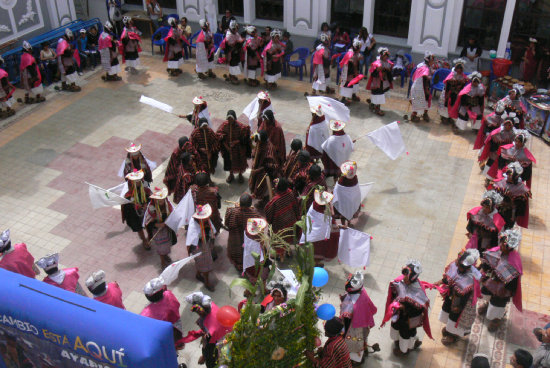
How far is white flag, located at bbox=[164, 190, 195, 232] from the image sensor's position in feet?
29.6

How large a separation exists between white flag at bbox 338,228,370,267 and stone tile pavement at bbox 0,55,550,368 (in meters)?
0.68

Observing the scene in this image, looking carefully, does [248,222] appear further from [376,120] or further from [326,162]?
[376,120]

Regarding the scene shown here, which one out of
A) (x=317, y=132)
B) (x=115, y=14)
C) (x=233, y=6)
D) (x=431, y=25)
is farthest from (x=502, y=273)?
(x=115, y=14)

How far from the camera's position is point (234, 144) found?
11.1m

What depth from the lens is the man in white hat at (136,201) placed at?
30.6 ft

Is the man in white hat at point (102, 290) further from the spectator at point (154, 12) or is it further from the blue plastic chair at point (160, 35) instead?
the spectator at point (154, 12)

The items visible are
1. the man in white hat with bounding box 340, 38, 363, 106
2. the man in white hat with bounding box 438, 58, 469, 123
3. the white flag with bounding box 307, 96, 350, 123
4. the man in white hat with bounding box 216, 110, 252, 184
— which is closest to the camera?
the man in white hat with bounding box 216, 110, 252, 184

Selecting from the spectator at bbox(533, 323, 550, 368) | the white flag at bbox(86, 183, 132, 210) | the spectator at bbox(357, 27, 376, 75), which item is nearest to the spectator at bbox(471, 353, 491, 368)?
the spectator at bbox(533, 323, 550, 368)

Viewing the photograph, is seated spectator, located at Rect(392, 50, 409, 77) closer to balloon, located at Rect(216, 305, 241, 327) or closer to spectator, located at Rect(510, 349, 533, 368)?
spectator, located at Rect(510, 349, 533, 368)

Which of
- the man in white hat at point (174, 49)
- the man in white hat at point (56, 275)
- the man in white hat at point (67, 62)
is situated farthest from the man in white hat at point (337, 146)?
the man in white hat at point (67, 62)

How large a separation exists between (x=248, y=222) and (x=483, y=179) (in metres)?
5.64

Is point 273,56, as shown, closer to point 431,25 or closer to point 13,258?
point 431,25

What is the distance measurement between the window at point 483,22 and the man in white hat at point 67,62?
399 inches

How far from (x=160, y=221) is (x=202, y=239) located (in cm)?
84
